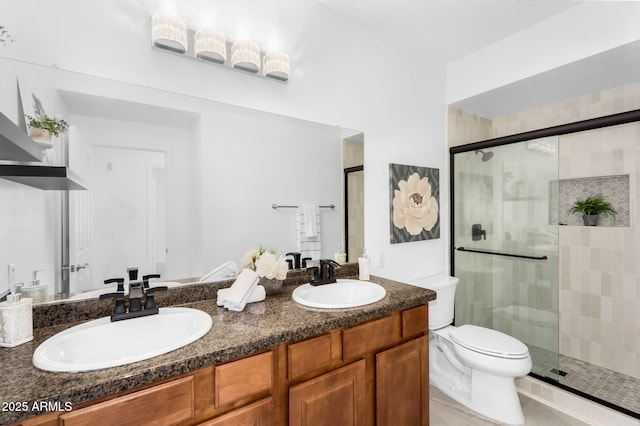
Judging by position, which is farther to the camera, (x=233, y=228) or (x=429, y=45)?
(x=429, y=45)

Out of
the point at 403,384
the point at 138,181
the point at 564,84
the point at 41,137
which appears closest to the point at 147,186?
the point at 138,181

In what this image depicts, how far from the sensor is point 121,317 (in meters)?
1.18

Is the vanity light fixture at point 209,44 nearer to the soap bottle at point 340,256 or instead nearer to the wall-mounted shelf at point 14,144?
the wall-mounted shelf at point 14,144

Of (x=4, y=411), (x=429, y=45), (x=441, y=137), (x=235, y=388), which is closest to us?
(x=4, y=411)

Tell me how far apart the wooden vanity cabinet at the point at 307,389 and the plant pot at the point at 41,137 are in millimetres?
A: 960

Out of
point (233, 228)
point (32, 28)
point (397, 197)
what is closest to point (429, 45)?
point (397, 197)

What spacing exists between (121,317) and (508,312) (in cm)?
265

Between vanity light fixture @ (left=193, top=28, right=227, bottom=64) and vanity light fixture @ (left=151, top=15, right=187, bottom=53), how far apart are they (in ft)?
0.21

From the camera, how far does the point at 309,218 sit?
185 centimetres

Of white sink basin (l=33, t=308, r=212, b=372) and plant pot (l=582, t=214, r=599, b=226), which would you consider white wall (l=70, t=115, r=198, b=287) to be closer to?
white sink basin (l=33, t=308, r=212, b=372)

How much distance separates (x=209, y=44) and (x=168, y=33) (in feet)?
0.60

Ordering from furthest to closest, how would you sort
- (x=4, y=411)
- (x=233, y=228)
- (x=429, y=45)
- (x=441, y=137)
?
(x=441, y=137), (x=429, y=45), (x=233, y=228), (x=4, y=411)

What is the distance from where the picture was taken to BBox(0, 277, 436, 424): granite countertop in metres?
0.76

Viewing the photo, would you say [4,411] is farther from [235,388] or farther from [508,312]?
[508,312]
